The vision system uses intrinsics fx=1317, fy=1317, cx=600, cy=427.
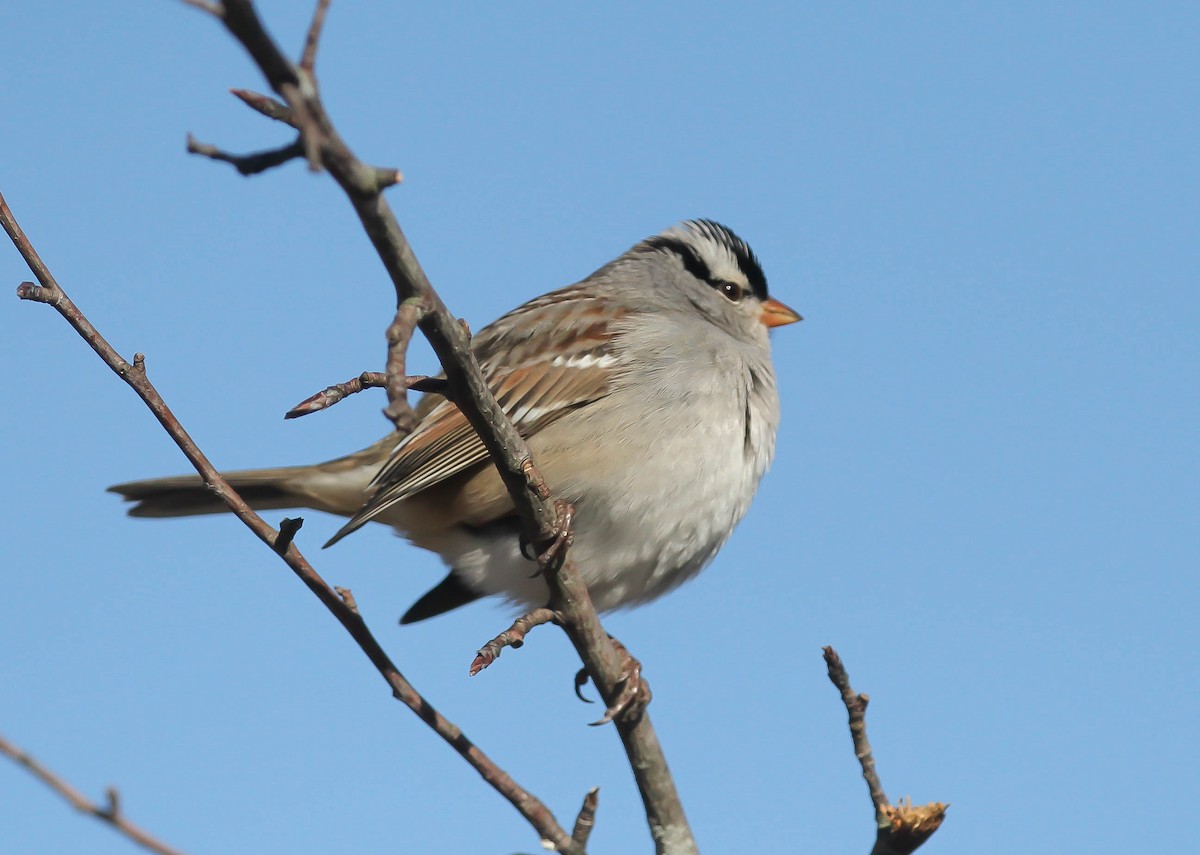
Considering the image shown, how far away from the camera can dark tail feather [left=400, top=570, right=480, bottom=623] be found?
5.25m

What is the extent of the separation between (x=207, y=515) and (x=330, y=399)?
11.4ft

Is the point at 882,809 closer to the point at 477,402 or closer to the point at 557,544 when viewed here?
the point at 557,544

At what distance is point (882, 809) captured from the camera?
2.79 m

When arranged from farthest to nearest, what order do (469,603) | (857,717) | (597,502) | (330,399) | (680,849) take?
(469,603), (597,502), (680,849), (857,717), (330,399)

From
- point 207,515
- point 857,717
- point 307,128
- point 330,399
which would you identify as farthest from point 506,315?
point 307,128

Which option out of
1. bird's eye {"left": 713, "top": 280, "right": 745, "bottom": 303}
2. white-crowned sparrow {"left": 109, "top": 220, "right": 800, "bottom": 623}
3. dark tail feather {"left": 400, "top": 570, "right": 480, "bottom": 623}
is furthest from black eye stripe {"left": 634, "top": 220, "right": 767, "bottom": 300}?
dark tail feather {"left": 400, "top": 570, "right": 480, "bottom": 623}

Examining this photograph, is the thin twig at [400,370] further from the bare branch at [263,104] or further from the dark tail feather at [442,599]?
the dark tail feather at [442,599]

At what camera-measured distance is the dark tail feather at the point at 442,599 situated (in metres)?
5.25

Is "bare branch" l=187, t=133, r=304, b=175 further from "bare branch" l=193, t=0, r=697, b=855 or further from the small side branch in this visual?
the small side branch

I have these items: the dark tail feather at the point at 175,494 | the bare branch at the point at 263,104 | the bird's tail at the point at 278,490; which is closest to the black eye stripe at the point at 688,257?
the bird's tail at the point at 278,490

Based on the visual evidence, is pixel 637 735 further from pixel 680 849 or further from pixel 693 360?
pixel 693 360

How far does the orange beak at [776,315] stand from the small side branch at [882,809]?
10.5ft

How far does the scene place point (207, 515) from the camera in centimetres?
545

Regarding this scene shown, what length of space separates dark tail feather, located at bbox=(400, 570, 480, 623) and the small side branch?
8.46 feet
